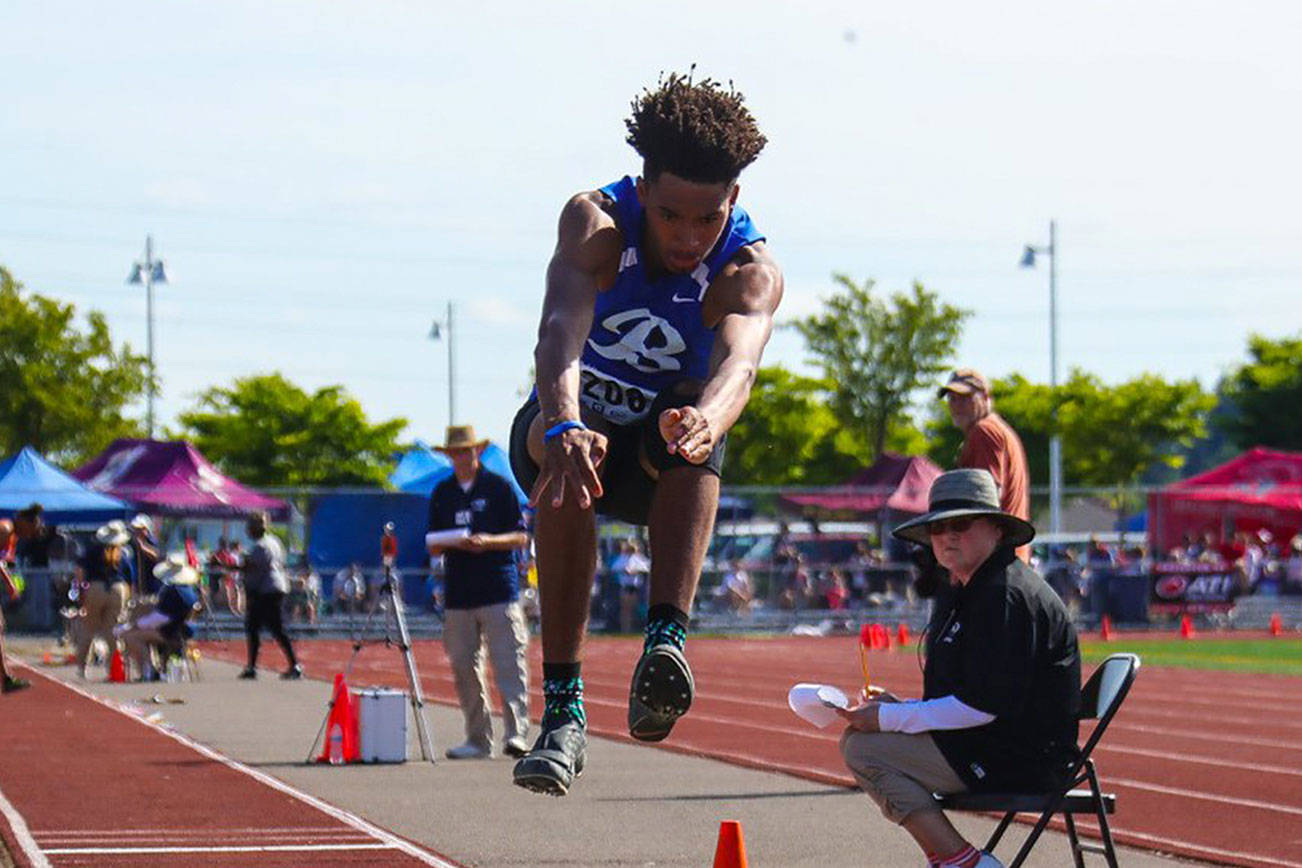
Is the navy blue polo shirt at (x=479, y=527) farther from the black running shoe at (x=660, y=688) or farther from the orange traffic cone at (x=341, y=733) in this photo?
the black running shoe at (x=660, y=688)

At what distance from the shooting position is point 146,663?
72.7 ft

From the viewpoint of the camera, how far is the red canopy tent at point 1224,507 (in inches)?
1596

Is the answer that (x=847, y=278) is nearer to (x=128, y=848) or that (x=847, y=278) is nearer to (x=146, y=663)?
(x=146, y=663)

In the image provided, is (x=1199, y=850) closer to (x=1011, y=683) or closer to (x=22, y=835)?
(x=1011, y=683)

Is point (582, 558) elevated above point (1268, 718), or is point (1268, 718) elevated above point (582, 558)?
point (582, 558)

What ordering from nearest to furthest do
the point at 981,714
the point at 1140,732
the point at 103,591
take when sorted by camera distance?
the point at 981,714 → the point at 1140,732 → the point at 103,591

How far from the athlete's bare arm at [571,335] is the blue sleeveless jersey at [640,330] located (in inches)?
A: 2.3

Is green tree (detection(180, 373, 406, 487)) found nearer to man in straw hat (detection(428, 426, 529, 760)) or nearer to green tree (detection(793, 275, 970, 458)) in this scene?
green tree (detection(793, 275, 970, 458))

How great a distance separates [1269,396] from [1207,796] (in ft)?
214

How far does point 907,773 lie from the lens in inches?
290

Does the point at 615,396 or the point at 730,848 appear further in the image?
the point at 730,848

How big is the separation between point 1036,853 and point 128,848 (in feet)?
12.4

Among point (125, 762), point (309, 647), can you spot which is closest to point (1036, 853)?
point (125, 762)

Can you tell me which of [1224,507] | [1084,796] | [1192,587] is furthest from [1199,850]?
[1224,507]
